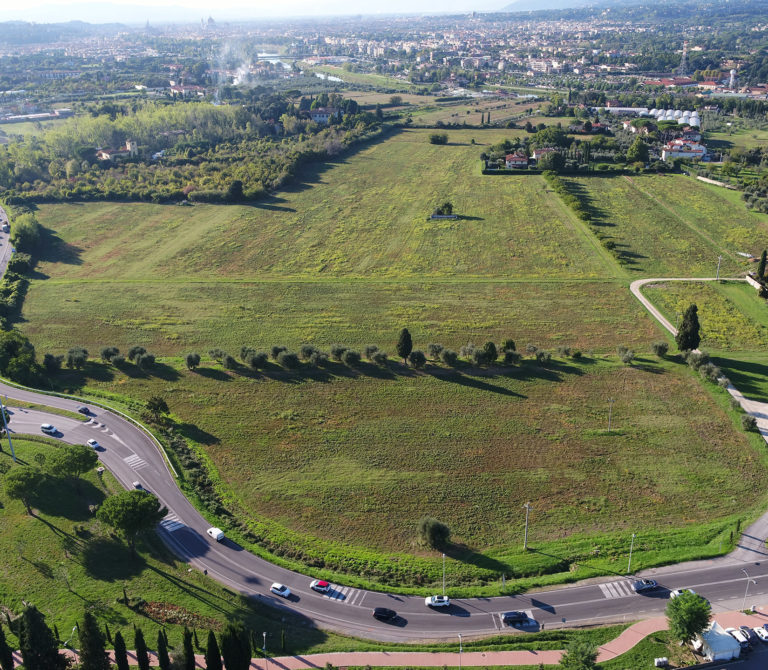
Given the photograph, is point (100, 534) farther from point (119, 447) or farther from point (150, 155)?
point (150, 155)

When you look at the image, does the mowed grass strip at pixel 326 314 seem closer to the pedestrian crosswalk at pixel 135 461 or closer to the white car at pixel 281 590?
the pedestrian crosswalk at pixel 135 461

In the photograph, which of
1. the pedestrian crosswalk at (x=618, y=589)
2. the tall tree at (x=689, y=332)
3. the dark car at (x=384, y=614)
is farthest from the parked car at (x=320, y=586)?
the tall tree at (x=689, y=332)

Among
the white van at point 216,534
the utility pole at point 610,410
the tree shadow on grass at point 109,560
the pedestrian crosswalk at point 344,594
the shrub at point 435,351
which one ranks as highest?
the shrub at point 435,351

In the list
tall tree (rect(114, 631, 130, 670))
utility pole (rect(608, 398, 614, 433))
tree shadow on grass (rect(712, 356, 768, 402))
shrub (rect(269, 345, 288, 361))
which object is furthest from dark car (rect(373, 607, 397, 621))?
tree shadow on grass (rect(712, 356, 768, 402))

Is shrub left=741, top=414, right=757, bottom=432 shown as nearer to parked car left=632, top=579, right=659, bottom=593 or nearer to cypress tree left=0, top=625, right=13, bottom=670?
parked car left=632, top=579, right=659, bottom=593

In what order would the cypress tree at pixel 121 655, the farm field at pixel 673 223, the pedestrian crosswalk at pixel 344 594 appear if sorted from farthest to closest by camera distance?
the farm field at pixel 673 223
the pedestrian crosswalk at pixel 344 594
the cypress tree at pixel 121 655

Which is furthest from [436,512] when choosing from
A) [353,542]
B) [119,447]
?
[119,447]

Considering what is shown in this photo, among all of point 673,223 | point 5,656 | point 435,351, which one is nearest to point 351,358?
point 435,351
